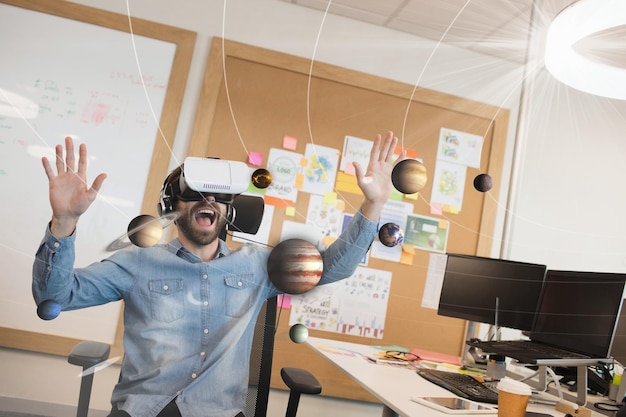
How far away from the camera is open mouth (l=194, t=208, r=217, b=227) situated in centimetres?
53

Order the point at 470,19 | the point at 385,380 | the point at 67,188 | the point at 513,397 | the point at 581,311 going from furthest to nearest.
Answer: the point at 581,311 < the point at 385,380 < the point at 513,397 < the point at 470,19 < the point at 67,188

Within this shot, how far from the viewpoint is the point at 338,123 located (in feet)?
1.90

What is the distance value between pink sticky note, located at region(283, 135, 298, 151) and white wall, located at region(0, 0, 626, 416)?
0.10 m

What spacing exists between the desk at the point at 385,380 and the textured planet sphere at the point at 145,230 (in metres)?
0.19

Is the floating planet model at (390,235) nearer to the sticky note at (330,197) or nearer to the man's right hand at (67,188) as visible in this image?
the sticky note at (330,197)

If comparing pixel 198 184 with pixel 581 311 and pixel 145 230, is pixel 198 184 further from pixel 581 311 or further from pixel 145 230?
pixel 581 311

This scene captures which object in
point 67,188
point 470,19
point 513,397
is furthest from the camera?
point 513,397

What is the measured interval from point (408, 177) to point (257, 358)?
310 millimetres

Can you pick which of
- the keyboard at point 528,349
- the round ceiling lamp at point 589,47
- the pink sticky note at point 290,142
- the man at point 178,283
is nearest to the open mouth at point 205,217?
the man at point 178,283

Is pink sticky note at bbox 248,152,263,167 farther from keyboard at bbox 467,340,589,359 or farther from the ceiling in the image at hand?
keyboard at bbox 467,340,589,359

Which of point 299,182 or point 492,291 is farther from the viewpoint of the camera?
point 492,291

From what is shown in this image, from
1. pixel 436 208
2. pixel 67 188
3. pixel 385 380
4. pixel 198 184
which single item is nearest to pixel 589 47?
pixel 436 208

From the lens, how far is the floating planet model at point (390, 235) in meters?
0.56

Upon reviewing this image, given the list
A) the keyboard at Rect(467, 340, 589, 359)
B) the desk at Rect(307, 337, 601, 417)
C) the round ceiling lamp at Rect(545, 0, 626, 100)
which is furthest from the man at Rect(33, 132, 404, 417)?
the keyboard at Rect(467, 340, 589, 359)
